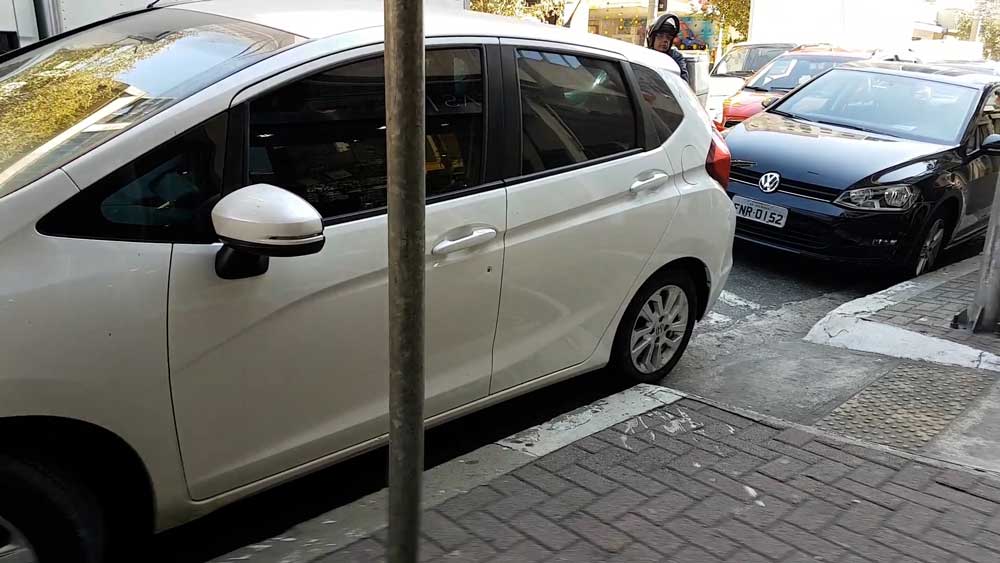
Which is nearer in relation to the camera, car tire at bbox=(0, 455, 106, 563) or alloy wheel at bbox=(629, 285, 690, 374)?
car tire at bbox=(0, 455, 106, 563)

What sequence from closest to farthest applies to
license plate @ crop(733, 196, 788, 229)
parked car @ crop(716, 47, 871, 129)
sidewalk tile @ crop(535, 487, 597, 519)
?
sidewalk tile @ crop(535, 487, 597, 519) → license plate @ crop(733, 196, 788, 229) → parked car @ crop(716, 47, 871, 129)

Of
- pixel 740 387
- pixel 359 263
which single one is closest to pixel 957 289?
pixel 740 387

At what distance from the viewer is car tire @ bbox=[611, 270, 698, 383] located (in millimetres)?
3914

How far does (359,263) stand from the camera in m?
2.66

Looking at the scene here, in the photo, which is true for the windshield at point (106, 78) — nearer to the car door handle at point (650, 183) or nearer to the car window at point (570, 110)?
the car window at point (570, 110)

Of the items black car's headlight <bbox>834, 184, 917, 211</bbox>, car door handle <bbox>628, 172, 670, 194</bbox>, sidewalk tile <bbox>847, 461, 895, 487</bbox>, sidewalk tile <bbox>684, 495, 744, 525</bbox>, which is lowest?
sidewalk tile <bbox>847, 461, 895, 487</bbox>

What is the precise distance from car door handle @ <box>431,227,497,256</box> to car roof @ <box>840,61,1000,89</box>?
6419 mm

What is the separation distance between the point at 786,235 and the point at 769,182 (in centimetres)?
44

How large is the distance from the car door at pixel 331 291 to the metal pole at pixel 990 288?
133 inches

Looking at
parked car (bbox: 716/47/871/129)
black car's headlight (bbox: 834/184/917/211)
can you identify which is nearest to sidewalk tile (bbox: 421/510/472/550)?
black car's headlight (bbox: 834/184/917/211)

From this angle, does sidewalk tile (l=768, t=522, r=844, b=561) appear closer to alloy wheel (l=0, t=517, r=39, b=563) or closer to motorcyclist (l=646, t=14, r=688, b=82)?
alloy wheel (l=0, t=517, r=39, b=563)

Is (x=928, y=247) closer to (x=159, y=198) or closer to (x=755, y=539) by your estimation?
(x=755, y=539)

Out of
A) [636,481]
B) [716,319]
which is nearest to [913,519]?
[636,481]

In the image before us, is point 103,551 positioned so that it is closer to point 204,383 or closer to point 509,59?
point 204,383
